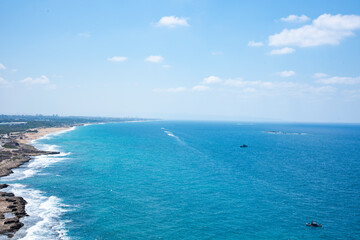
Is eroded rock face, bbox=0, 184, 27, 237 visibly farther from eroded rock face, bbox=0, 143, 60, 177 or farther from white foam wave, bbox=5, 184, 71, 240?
eroded rock face, bbox=0, 143, 60, 177

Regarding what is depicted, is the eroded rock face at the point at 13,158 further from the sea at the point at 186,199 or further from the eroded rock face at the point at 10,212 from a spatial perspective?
the eroded rock face at the point at 10,212

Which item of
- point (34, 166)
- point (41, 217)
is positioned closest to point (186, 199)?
point (41, 217)

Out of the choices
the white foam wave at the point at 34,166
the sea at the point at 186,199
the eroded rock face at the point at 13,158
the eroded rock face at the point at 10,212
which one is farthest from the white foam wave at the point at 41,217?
the eroded rock face at the point at 13,158

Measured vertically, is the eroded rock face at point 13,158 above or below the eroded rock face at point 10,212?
above

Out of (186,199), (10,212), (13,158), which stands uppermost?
(13,158)

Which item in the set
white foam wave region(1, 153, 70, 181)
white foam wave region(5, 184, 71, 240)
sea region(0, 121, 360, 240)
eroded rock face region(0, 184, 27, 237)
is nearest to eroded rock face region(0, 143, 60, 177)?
white foam wave region(1, 153, 70, 181)

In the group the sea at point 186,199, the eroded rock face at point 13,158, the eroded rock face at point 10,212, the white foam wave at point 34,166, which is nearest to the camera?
the eroded rock face at point 10,212

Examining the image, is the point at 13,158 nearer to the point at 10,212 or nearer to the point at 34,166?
the point at 34,166
